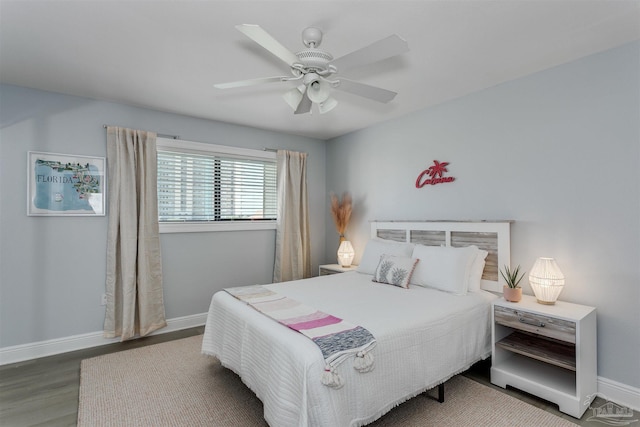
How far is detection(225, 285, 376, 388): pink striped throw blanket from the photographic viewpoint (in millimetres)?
1658

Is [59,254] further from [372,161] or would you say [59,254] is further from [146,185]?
[372,161]

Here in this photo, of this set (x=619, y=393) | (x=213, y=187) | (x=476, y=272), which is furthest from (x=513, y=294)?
(x=213, y=187)

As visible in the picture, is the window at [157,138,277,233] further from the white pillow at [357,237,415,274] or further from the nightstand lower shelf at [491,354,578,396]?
the nightstand lower shelf at [491,354,578,396]

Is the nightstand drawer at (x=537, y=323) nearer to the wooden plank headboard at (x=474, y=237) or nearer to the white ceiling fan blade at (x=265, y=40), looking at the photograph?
the wooden plank headboard at (x=474, y=237)

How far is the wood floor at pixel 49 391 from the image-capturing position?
7.06 ft

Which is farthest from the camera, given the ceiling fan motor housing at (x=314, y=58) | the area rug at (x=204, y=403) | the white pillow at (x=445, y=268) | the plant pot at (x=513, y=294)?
the white pillow at (x=445, y=268)

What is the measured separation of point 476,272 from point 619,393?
122cm

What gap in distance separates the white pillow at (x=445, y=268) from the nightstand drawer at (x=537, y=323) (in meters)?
0.35

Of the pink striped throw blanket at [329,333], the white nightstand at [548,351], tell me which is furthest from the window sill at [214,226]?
the white nightstand at [548,351]

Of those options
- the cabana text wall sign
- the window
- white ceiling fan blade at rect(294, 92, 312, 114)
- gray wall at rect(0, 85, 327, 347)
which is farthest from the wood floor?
white ceiling fan blade at rect(294, 92, 312, 114)

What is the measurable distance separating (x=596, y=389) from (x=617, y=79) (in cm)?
230

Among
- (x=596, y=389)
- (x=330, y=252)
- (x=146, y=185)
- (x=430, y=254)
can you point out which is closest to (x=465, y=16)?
(x=430, y=254)

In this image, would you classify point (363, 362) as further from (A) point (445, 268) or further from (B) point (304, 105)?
(B) point (304, 105)

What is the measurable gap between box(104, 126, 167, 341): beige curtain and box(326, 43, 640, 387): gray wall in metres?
2.93
